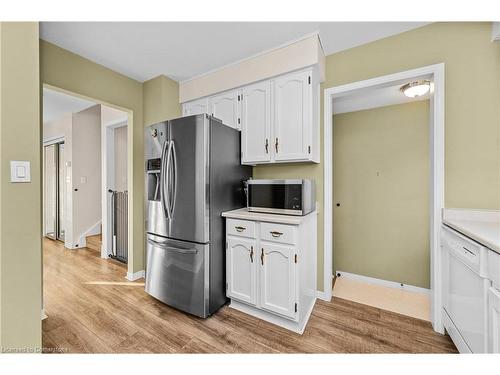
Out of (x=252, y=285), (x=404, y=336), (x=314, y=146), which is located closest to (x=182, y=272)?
(x=252, y=285)

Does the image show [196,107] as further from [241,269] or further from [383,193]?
[383,193]

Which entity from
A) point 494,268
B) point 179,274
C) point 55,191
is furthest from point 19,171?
point 55,191

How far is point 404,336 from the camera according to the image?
1.60 meters

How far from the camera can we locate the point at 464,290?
1286mm

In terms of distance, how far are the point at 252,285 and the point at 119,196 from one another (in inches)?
103

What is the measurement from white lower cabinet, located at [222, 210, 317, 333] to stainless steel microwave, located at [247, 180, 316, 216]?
0.40 feet

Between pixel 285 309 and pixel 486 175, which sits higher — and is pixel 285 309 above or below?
below

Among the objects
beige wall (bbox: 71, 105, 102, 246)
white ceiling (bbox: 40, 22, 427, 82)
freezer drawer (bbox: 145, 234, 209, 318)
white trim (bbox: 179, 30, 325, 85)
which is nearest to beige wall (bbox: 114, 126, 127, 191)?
beige wall (bbox: 71, 105, 102, 246)

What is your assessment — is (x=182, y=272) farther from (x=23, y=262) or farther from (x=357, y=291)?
(x=357, y=291)

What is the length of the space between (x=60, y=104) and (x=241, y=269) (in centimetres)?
411

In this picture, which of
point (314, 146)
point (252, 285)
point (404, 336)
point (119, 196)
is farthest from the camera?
point (119, 196)

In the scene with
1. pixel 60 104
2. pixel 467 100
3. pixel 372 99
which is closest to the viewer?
pixel 467 100

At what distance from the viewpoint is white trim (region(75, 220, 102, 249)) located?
386 centimetres

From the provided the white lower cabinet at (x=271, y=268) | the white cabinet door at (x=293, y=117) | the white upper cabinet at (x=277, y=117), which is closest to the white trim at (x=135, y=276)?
the white lower cabinet at (x=271, y=268)
